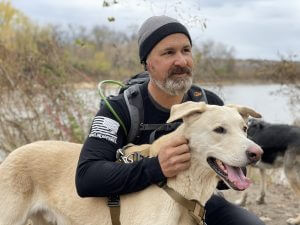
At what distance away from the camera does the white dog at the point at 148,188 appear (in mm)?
3064

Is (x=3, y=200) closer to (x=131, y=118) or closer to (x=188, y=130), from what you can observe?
(x=131, y=118)

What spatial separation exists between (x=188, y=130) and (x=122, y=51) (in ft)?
18.7

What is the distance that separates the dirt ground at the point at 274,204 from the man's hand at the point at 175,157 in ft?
12.6

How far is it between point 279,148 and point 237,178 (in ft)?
16.4

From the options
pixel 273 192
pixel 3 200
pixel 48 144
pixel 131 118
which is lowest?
pixel 273 192

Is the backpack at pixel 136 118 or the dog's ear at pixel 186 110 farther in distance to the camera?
the backpack at pixel 136 118

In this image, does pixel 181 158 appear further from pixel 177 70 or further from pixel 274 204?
pixel 274 204

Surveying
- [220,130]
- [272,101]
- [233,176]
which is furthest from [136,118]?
[272,101]

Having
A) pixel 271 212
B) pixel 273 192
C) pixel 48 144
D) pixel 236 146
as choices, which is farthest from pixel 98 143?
pixel 273 192

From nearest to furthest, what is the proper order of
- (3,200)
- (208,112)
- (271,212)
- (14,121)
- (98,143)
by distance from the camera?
(208,112), (98,143), (3,200), (271,212), (14,121)

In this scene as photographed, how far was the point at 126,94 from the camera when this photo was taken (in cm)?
375

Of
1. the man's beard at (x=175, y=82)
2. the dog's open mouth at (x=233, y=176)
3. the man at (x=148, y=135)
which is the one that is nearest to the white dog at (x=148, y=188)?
the dog's open mouth at (x=233, y=176)

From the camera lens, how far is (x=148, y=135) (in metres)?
3.74

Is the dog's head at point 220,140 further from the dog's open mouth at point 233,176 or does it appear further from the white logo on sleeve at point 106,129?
the white logo on sleeve at point 106,129
